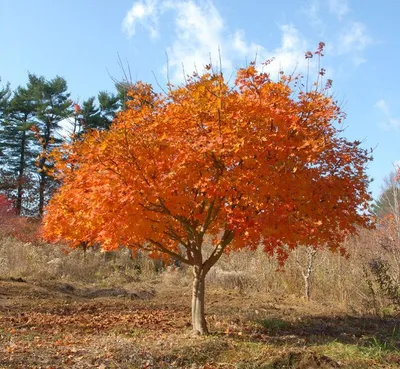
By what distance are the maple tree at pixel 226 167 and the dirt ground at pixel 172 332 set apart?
1.51 m

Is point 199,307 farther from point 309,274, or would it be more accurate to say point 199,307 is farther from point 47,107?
point 47,107

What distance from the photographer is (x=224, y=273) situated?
1389 centimetres

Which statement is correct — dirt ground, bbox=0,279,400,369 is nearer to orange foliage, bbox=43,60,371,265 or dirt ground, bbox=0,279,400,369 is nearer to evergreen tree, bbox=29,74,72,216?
orange foliage, bbox=43,60,371,265

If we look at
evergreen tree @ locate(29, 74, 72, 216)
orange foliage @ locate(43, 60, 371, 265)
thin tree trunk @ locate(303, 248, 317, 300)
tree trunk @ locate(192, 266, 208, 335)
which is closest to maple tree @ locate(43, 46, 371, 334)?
orange foliage @ locate(43, 60, 371, 265)

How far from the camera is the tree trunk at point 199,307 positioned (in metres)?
6.97

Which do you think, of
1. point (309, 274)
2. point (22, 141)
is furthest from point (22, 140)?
point (309, 274)

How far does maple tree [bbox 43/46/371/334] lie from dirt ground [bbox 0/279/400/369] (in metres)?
1.51

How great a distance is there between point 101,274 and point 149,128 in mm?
10516

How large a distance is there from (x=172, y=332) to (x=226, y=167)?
335 centimetres

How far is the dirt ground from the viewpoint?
17.5 feet

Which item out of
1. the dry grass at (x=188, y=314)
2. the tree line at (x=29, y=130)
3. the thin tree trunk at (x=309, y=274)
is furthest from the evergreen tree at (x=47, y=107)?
the thin tree trunk at (x=309, y=274)

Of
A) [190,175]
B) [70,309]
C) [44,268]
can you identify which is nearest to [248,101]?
[190,175]

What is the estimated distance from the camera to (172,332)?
289 inches

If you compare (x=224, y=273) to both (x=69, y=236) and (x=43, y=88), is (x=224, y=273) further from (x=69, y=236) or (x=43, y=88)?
(x=43, y=88)
